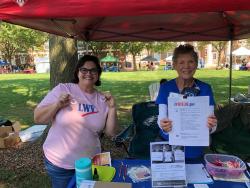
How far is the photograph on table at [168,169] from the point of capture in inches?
95.8

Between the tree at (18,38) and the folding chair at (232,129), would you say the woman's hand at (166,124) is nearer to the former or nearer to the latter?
the folding chair at (232,129)

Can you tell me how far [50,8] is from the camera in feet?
7.11

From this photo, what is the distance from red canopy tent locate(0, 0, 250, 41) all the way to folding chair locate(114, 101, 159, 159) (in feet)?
3.94

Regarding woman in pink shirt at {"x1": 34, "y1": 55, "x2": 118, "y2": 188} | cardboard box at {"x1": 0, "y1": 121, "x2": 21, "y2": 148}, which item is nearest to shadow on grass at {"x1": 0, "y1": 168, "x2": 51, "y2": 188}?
cardboard box at {"x1": 0, "y1": 121, "x2": 21, "y2": 148}

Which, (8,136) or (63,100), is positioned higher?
(63,100)

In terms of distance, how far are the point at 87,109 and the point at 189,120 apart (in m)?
0.91

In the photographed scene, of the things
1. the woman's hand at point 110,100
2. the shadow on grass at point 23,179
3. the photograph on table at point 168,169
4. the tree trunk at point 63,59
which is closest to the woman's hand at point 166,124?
the photograph on table at point 168,169

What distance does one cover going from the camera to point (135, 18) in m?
4.38

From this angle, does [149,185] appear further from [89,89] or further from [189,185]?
[89,89]

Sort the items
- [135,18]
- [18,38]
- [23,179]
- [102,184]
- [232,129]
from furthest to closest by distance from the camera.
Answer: [18,38] → [232,129] → [23,179] → [135,18] → [102,184]

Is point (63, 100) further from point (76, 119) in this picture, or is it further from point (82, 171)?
point (82, 171)

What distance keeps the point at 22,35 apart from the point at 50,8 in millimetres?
51265

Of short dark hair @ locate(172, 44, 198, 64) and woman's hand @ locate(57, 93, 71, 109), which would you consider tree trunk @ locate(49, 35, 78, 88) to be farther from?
short dark hair @ locate(172, 44, 198, 64)

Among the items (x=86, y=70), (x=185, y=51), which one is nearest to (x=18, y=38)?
(x=86, y=70)
